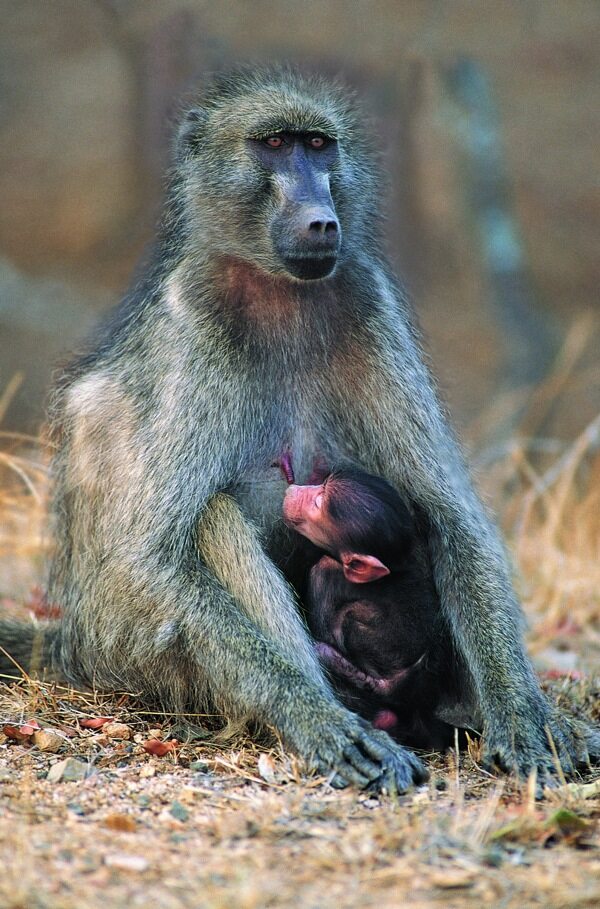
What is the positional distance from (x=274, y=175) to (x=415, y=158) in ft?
17.2

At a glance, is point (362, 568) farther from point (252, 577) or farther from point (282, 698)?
point (282, 698)

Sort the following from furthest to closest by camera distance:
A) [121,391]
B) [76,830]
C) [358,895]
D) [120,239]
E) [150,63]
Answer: [120,239] → [150,63] → [121,391] → [76,830] → [358,895]

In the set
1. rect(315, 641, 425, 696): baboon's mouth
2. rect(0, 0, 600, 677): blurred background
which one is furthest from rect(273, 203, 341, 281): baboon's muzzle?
rect(0, 0, 600, 677): blurred background

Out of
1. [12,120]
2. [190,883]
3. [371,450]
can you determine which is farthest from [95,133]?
[190,883]

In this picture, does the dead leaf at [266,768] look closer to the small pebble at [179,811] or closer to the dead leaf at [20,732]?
the small pebble at [179,811]

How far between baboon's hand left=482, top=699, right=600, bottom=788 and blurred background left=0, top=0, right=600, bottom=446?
3.99m

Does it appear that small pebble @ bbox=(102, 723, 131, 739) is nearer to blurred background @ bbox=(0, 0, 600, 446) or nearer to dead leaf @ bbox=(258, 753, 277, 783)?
dead leaf @ bbox=(258, 753, 277, 783)

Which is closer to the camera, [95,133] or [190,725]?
[190,725]

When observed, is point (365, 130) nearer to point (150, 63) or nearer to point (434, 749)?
point (434, 749)

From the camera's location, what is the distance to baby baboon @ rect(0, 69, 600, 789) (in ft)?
10.2

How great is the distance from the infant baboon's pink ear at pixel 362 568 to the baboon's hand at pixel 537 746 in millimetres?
494

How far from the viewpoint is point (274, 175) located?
3242 millimetres

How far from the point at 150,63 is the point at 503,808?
593cm

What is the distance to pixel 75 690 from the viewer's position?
3506mm
